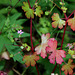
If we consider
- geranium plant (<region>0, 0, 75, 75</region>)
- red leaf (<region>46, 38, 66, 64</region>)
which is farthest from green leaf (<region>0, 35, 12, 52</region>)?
red leaf (<region>46, 38, 66, 64</region>)

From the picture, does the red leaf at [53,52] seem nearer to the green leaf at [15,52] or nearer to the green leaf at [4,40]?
the green leaf at [15,52]

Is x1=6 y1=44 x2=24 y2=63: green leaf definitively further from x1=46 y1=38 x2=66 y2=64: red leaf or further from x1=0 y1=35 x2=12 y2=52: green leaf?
x1=46 y1=38 x2=66 y2=64: red leaf

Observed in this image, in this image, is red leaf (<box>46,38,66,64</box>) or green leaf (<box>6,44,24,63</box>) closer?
red leaf (<box>46,38,66,64</box>)

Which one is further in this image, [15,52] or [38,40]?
[38,40]

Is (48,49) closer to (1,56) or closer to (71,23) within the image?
(71,23)

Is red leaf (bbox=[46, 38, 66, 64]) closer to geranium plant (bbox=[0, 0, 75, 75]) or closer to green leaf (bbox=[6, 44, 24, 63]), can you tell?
geranium plant (bbox=[0, 0, 75, 75])

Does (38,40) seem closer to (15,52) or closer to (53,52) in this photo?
(15,52)

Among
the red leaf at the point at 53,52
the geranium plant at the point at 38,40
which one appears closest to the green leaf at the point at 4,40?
the geranium plant at the point at 38,40

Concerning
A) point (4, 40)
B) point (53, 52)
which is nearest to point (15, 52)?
point (4, 40)

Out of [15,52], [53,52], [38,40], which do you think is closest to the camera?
[53,52]

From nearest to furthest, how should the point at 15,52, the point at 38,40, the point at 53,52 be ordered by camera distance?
the point at 53,52
the point at 15,52
the point at 38,40

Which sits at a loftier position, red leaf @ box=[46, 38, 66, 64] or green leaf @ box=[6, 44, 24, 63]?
red leaf @ box=[46, 38, 66, 64]
